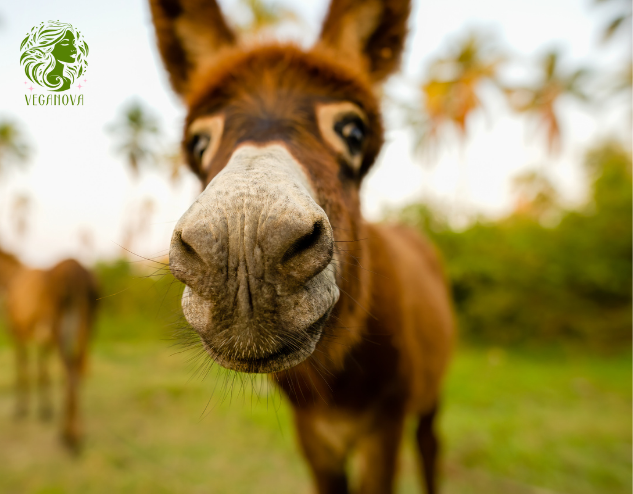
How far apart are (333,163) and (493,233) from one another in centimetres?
1439

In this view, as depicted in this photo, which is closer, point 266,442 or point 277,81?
point 277,81

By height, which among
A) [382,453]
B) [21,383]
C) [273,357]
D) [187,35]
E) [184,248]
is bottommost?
[21,383]

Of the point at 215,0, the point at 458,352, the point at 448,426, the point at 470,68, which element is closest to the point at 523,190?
the point at 470,68

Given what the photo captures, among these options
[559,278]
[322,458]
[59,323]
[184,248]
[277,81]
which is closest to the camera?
[184,248]

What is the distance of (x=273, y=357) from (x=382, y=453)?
1563 mm

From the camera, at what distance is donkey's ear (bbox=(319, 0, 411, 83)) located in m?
2.30

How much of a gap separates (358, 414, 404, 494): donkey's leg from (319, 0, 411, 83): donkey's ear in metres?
2.33

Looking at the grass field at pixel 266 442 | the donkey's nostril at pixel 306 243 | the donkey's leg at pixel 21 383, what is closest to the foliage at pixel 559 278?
the grass field at pixel 266 442

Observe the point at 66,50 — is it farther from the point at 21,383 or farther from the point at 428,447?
the point at 21,383

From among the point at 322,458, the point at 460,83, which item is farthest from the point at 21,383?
the point at 460,83

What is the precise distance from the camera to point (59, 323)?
521cm

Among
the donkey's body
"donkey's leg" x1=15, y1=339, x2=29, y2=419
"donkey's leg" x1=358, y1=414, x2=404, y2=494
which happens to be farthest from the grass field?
"donkey's leg" x1=358, y1=414, x2=404, y2=494

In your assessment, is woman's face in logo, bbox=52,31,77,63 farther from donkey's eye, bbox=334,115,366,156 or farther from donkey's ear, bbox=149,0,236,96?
donkey's eye, bbox=334,115,366,156

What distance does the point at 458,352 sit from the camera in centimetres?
1156
